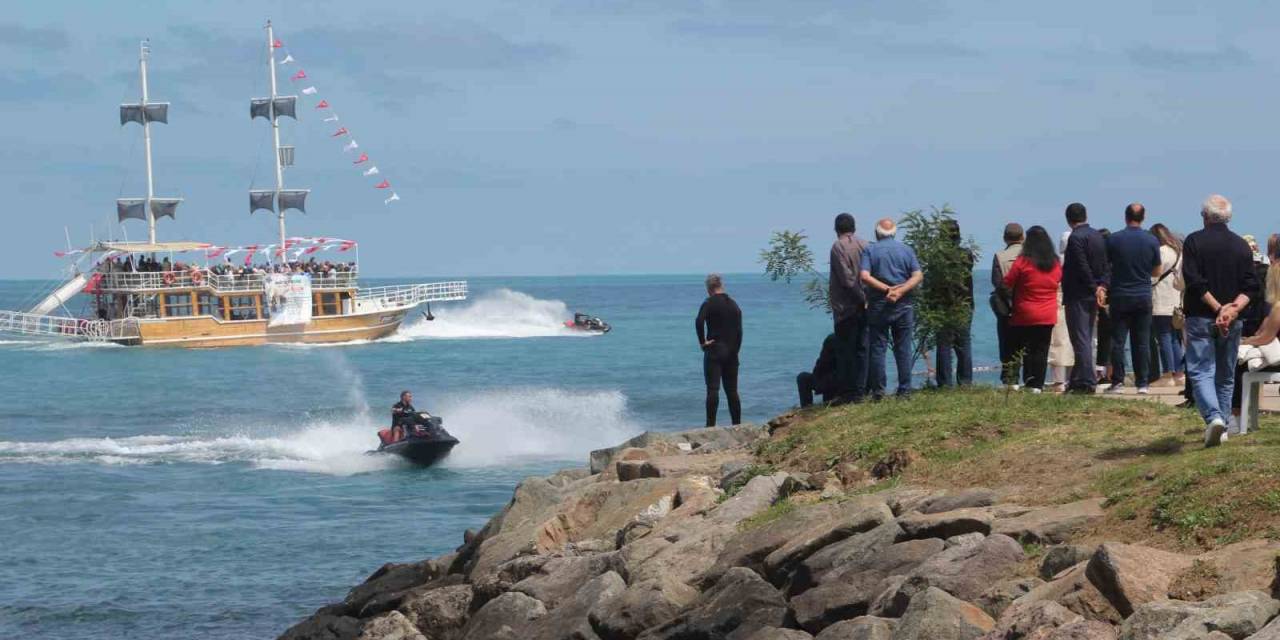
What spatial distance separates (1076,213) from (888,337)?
194cm

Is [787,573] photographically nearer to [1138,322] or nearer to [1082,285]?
[1082,285]

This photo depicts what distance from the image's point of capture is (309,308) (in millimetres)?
70438

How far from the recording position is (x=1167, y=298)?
16.5 m

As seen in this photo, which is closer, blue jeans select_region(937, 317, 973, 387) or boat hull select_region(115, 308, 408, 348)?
blue jeans select_region(937, 317, 973, 387)

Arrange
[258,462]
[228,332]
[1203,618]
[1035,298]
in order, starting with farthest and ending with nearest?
[228,332] < [258,462] < [1035,298] < [1203,618]

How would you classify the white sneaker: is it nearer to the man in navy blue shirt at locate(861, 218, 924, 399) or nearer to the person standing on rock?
the man in navy blue shirt at locate(861, 218, 924, 399)

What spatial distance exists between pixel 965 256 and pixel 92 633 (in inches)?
347

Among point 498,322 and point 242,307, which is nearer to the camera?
point 242,307

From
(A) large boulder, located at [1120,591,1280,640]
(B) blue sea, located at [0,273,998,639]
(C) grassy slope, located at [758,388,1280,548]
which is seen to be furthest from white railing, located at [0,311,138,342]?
(A) large boulder, located at [1120,591,1280,640]

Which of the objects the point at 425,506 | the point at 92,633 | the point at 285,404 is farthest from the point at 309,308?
the point at 92,633

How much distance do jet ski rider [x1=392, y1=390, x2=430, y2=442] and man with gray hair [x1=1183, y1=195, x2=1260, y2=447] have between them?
1784 cm

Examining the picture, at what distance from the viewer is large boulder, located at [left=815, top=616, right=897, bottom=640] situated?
8547mm

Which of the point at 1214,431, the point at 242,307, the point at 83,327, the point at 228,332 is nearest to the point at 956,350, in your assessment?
the point at 1214,431

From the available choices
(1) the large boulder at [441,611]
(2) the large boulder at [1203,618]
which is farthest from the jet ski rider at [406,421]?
(2) the large boulder at [1203,618]
